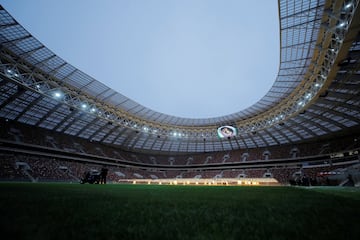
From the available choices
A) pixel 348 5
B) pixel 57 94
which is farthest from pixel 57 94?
pixel 348 5

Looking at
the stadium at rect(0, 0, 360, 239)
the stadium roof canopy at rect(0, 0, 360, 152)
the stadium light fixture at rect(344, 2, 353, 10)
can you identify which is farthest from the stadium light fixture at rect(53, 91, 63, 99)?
the stadium light fixture at rect(344, 2, 353, 10)

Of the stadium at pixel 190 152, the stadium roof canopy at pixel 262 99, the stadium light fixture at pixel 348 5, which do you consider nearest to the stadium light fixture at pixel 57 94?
the stadium roof canopy at pixel 262 99

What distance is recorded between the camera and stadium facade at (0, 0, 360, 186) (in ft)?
48.4

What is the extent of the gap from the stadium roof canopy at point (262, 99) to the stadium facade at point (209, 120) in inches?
3.6

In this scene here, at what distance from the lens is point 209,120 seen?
3831 centimetres

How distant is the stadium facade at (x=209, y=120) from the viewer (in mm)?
14742

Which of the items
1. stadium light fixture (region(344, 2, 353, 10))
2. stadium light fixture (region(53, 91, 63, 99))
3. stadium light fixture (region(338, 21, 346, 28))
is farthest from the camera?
stadium light fixture (region(53, 91, 63, 99))

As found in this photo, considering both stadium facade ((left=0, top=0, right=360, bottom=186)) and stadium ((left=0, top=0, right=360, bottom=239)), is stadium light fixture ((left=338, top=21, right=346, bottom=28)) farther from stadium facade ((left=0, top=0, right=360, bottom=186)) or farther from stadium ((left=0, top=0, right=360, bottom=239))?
stadium facade ((left=0, top=0, right=360, bottom=186))

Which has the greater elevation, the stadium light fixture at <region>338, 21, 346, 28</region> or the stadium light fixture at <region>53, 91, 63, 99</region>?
the stadium light fixture at <region>53, 91, 63, 99</region>

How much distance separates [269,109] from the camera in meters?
30.0

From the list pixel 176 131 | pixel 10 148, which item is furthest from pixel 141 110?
pixel 10 148

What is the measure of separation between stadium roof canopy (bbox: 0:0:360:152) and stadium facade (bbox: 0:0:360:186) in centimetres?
9

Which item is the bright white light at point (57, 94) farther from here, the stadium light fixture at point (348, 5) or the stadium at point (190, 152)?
the stadium light fixture at point (348, 5)

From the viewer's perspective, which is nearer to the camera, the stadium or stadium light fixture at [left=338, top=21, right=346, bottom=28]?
the stadium
